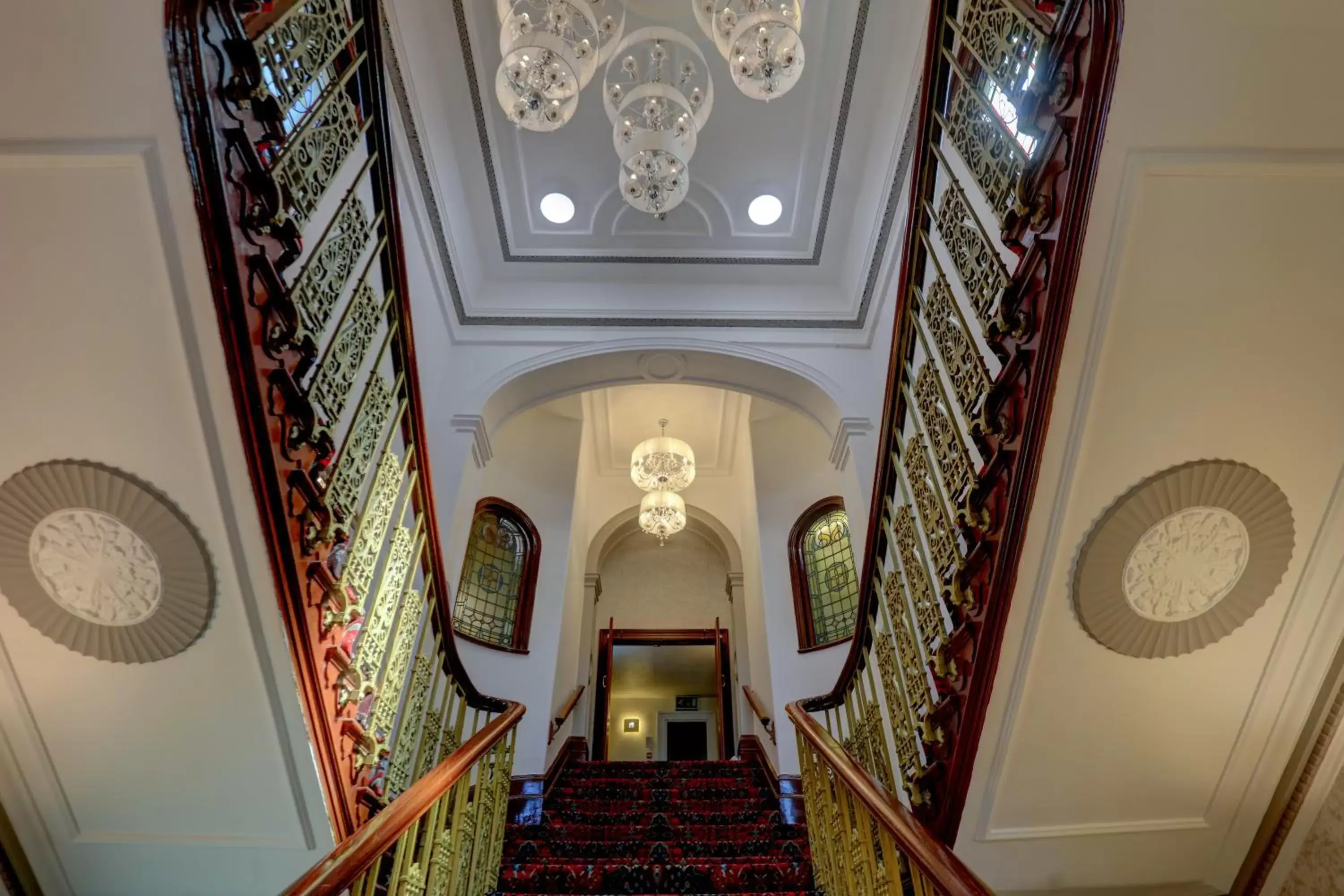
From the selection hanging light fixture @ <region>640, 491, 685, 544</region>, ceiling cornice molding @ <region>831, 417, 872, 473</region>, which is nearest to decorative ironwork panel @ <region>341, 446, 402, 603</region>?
ceiling cornice molding @ <region>831, 417, 872, 473</region>

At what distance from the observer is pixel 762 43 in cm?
345

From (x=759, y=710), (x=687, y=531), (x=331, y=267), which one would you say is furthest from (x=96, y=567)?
(x=687, y=531)

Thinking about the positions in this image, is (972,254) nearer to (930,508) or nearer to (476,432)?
(930,508)

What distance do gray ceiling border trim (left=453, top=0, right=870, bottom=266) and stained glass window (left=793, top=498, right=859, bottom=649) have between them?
2698 millimetres

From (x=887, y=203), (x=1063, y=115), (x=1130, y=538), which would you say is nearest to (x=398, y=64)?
(x=887, y=203)

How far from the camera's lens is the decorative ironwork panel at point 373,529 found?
2590mm

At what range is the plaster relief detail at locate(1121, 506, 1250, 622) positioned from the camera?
7.64 ft

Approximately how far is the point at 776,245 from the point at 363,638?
487cm

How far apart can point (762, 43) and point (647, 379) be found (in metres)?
3.18

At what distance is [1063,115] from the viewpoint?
1820 mm

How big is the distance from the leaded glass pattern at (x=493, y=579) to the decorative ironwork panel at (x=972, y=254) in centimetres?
524

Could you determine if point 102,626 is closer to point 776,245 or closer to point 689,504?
point 776,245

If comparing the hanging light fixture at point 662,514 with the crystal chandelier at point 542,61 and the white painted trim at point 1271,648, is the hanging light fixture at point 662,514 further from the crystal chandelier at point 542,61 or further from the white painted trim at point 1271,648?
the white painted trim at point 1271,648

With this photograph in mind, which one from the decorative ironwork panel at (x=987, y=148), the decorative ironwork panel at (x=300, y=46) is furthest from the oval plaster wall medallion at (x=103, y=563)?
the decorative ironwork panel at (x=987, y=148)
